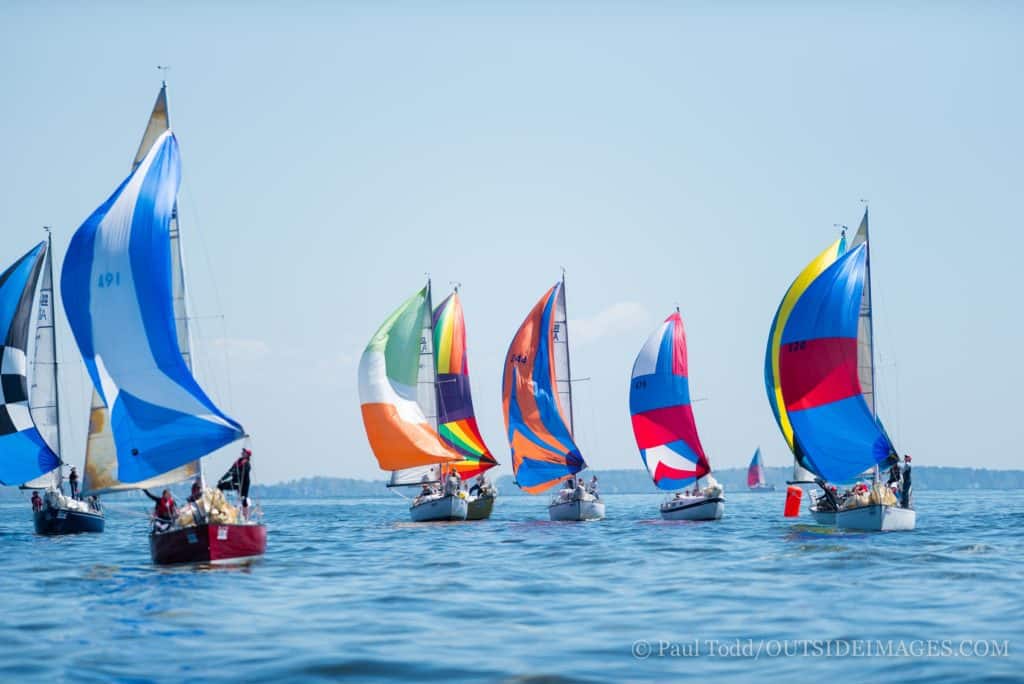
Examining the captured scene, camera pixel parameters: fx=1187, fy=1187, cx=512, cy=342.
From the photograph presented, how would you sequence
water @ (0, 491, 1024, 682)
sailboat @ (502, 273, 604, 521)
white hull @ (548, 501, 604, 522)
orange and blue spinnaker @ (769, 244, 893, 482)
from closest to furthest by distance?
water @ (0, 491, 1024, 682) < orange and blue spinnaker @ (769, 244, 893, 482) < white hull @ (548, 501, 604, 522) < sailboat @ (502, 273, 604, 521)

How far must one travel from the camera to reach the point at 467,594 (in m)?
23.7

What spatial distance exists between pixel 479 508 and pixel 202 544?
27.7 m

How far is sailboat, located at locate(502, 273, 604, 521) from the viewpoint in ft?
172

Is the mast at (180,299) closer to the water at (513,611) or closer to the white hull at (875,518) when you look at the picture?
the water at (513,611)

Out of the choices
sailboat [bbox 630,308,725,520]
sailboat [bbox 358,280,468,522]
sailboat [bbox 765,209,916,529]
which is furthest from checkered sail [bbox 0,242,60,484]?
sailboat [bbox 765,209,916,529]

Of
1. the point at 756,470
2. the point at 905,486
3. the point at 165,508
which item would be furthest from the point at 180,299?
the point at 756,470

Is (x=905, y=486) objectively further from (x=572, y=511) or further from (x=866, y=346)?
(x=572, y=511)

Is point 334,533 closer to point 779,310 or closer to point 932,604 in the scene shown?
point 779,310

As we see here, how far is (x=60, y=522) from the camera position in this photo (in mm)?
45281

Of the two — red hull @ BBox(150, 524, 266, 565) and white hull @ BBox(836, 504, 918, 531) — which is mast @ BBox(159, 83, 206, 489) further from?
white hull @ BBox(836, 504, 918, 531)

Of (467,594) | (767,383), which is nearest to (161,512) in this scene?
(467,594)

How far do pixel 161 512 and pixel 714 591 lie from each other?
1307cm

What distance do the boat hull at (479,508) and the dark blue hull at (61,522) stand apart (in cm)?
1618

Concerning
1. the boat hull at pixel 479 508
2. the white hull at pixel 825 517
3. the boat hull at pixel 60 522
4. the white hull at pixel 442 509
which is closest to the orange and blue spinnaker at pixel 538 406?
the boat hull at pixel 479 508
